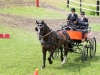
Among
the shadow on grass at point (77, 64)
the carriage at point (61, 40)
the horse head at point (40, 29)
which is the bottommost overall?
the shadow on grass at point (77, 64)

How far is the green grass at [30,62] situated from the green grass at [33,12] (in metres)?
7.57

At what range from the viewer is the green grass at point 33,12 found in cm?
2372

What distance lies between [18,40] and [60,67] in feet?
16.9

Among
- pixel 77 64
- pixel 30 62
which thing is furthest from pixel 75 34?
pixel 30 62

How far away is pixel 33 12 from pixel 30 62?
41.7 ft

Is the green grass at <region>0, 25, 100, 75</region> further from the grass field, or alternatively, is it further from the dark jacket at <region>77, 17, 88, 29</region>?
the dark jacket at <region>77, 17, 88, 29</region>

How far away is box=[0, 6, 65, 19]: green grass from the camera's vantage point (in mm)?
23716

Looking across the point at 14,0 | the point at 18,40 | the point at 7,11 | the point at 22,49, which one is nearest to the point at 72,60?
the point at 22,49

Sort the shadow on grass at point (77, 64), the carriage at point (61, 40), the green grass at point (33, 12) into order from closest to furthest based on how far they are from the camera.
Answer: the carriage at point (61, 40) < the shadow on grass at point (77, 64) < the green grass at point (33, 12)

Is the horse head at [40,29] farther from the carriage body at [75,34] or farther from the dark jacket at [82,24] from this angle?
the dark jacket at [82,24]

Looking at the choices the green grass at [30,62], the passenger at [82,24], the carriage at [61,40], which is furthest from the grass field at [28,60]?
the passenger at [82,24]

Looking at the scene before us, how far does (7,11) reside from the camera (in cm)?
2412

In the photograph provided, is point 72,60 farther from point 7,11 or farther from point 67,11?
point 67,11

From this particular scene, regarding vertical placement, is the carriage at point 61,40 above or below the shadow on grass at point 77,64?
above
